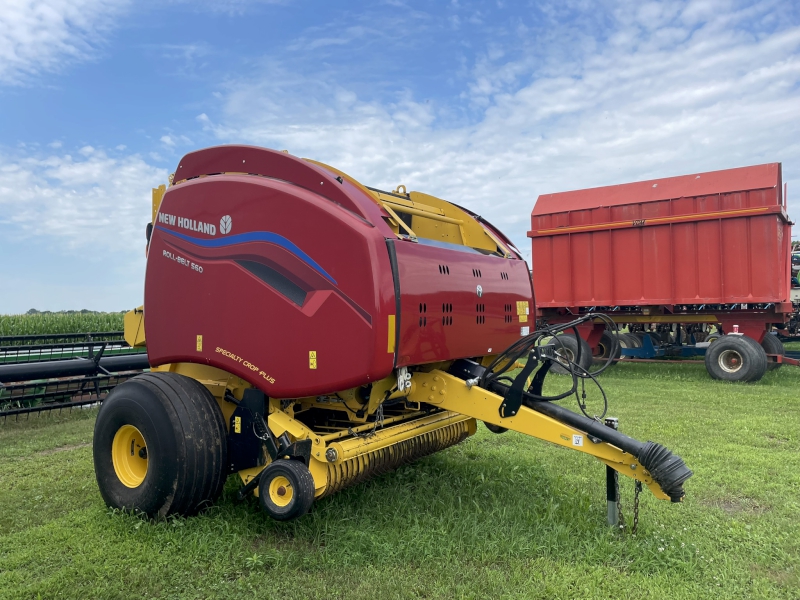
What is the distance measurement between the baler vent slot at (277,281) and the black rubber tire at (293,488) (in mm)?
933

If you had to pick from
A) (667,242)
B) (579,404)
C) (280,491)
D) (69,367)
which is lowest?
(280,491)

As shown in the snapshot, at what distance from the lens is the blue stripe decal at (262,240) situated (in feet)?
11.5

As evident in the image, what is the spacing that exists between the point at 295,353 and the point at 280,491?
2.58 feet

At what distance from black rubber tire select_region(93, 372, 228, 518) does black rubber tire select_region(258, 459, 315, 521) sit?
42 cm

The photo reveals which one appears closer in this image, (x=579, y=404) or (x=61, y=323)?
(x=579, y=404)

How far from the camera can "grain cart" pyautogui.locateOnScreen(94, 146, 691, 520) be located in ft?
11.2

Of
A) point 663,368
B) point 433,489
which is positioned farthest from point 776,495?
point 663,368

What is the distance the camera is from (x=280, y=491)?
343cm

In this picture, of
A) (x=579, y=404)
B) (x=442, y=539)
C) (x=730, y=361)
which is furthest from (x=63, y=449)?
(x=730, y=361)

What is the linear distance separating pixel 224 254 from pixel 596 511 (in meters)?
2.90

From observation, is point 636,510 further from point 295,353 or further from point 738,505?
point 295,353

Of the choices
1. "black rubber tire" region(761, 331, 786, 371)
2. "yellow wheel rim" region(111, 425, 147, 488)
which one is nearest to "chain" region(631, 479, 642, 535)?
"yellow wheel rim" region(111, 425, 147, 488)

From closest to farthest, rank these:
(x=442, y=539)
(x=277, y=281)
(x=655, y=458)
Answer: (x=655, y=458) → (x=442, y=539) → (x=277, y=281)

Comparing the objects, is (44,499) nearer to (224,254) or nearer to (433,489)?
(224,254)
